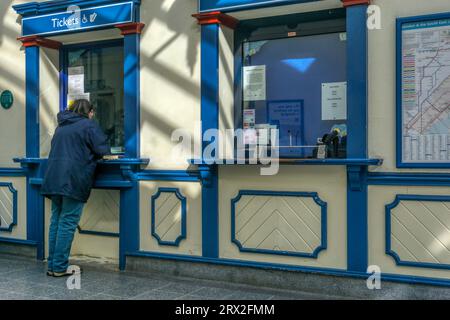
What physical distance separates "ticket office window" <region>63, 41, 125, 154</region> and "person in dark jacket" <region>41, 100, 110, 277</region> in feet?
2.44

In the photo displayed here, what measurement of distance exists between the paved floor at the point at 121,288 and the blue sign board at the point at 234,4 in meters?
2.62

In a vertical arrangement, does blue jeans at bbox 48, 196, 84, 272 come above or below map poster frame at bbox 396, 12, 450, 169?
below

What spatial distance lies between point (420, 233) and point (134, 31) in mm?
3498

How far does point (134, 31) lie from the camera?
5793mm

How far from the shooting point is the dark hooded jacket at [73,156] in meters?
5.38

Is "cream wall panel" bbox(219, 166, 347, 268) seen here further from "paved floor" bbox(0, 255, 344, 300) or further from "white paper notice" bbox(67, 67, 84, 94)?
"white paper notice" bbox(67, 67, 84, 94)

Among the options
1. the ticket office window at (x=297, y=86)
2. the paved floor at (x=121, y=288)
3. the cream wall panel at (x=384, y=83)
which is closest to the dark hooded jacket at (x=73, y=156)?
the paved floor at (x=121, y=288)

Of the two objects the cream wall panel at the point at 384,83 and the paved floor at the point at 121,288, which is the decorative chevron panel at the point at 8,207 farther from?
the cream wall panel at the point at 384,83

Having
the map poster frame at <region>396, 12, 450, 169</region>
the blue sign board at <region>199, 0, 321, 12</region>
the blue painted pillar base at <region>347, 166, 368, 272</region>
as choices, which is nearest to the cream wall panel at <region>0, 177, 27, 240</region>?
the blue sign board at <region>199, 0, 321, 12</region>

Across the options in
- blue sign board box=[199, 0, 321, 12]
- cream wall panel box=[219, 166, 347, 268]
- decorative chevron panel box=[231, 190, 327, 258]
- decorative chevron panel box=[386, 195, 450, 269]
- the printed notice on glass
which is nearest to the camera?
decorative chevron panel box=[386, 195, 450, 269]

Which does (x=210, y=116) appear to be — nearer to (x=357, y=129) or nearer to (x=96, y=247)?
(x=357, y=129)

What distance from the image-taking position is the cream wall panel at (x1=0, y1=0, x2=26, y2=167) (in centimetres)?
668
